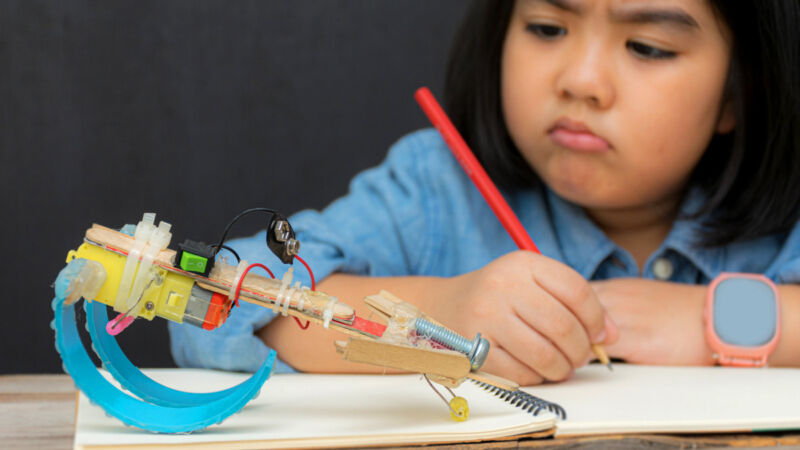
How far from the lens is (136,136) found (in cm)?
92

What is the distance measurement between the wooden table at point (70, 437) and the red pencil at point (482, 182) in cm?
21

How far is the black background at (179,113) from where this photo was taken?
878 millimetres

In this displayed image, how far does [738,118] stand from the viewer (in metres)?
0.71

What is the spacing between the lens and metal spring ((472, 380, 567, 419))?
1.30 ft

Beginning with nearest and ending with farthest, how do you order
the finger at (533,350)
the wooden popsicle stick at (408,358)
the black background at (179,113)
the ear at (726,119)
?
the wooden popsicle stick at (408,358) → the finger at (533,350) → the ear at (726,119) → the black background at (179,113)

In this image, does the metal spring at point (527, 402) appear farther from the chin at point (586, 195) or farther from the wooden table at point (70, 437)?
the chin at point (586, 195)

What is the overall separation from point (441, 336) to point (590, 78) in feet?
1.01

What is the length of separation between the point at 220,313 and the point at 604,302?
1.23 ft

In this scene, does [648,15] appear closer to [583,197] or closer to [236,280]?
[583,197]

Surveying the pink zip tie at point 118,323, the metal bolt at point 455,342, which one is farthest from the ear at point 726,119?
the pink zip tie at point 118,323

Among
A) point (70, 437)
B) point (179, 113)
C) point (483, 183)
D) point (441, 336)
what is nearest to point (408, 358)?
point (441, 336)

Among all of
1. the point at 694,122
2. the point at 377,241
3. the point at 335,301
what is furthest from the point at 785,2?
the point at 335,301

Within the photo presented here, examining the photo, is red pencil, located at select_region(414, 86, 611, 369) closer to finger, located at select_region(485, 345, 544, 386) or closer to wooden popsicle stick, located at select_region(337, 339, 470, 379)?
finger, located at select_region(485, 345, 544, 386)

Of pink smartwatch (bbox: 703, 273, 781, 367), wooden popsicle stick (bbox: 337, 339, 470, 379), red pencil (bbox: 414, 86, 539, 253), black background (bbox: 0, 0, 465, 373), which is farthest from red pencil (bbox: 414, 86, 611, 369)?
black background (bbox: 0, 0, 465, 373)
